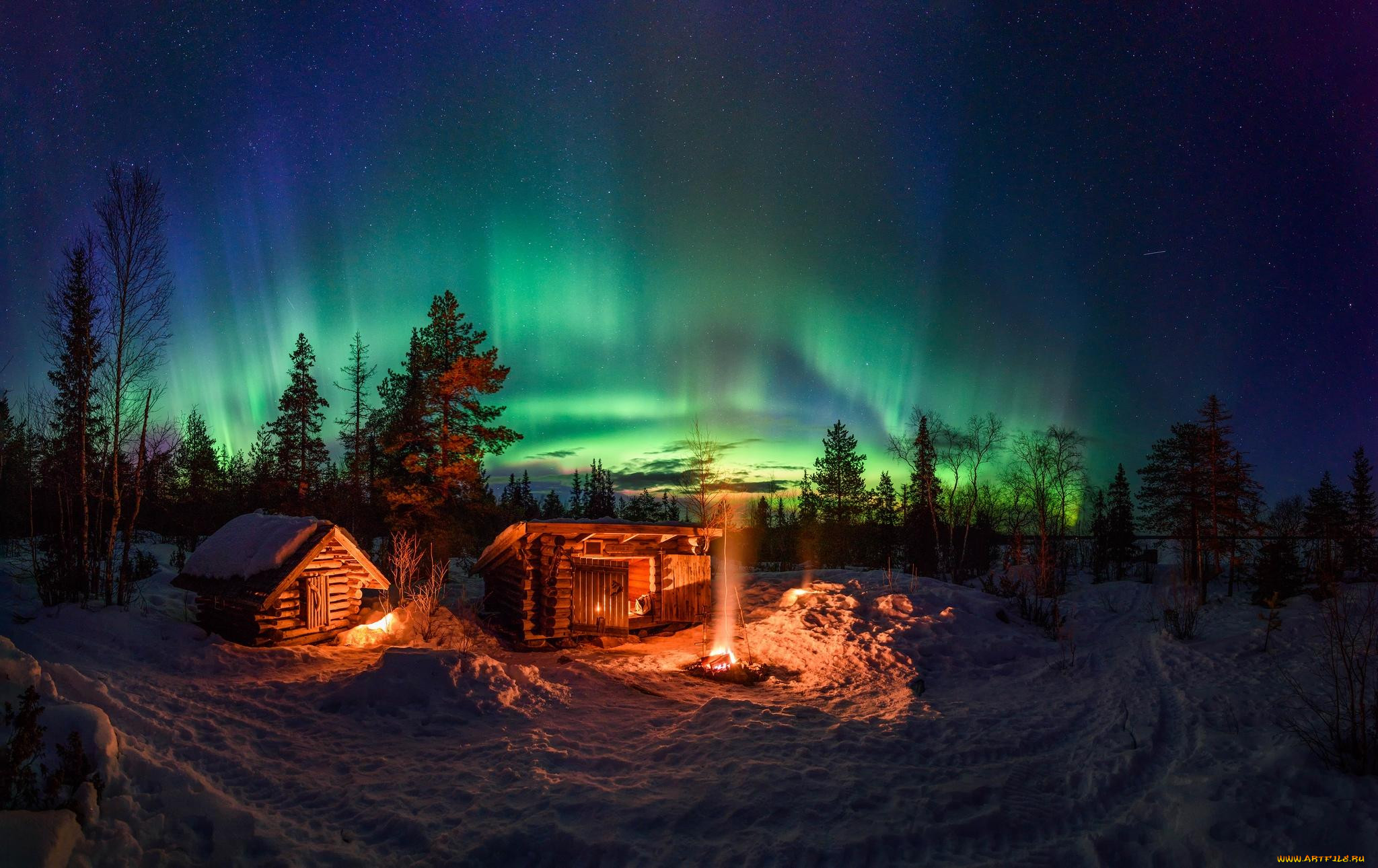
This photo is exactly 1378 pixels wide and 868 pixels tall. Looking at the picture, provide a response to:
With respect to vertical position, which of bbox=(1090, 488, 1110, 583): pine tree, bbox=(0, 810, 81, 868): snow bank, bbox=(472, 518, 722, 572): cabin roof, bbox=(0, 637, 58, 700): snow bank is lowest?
bbox=(1090, 488, 1110, 583): pine tree

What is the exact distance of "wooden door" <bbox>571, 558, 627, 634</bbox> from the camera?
17.6 meters

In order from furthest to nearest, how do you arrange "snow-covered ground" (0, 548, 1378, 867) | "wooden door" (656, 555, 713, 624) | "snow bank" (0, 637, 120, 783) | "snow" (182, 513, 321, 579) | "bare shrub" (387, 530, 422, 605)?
1. "bare shrub" (387, 530, 422, 605)
2. "wooden door" (656, 555, 713, 624)
3. "snow" (182, 513, 321, 579)
4. "snow-covered ground" (0, 548, 1378, 867)
5. "snow bank" (0, 637, 120, 783)

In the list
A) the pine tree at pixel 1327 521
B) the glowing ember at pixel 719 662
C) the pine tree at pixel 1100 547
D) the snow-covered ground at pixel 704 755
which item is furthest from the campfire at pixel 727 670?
the pine tree at pixel 1100 547

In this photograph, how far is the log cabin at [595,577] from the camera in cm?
1703

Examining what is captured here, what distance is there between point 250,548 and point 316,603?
2.30 meters

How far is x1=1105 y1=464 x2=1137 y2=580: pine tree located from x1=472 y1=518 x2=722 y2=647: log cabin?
3664 centimetres

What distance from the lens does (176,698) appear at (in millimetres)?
9930

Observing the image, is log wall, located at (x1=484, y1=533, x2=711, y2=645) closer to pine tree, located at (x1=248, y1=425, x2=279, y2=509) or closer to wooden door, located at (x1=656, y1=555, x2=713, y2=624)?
wooden door, located at (x1=656, y1=555, x2=713, y2=624)

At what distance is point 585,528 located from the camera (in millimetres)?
17141

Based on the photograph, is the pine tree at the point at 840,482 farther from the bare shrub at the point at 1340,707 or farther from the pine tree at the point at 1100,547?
the bare shrub at the point at 1340,707

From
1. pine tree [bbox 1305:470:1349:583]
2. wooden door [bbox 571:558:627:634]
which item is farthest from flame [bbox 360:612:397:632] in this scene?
pine tree [bbox 1305:470:1349:583]

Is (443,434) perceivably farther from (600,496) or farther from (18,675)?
(600,496)

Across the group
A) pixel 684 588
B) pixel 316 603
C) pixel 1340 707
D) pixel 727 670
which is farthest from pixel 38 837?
pixel 684 588

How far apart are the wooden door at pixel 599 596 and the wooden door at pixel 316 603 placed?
712 cm
